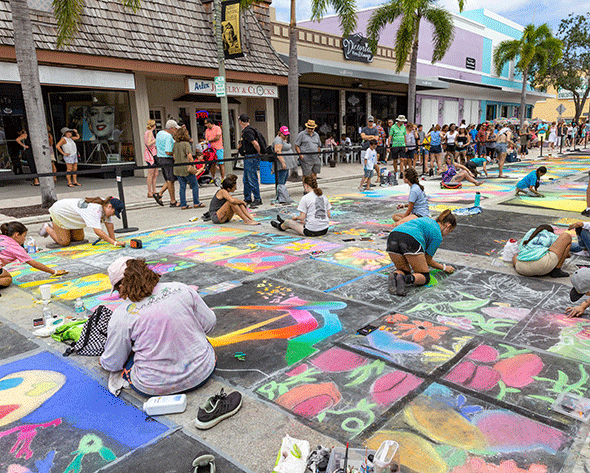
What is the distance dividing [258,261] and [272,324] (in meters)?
2.21

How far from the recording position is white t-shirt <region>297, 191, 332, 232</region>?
781cm

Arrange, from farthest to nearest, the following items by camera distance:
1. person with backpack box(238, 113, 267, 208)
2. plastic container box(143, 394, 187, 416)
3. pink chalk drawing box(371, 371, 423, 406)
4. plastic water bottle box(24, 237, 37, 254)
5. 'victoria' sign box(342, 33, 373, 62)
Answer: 'victoria' sign box(342, 33, 373, 62) → person with backpack box(238, 113, 267, 208) → plastic water bottle box(24, 237, 37, 254) → pink chalk drawing box(371, 371, 423, 406) → plastic container box(143, 394, 187, 416)

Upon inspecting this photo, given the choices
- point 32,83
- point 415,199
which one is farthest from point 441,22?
point 32,83

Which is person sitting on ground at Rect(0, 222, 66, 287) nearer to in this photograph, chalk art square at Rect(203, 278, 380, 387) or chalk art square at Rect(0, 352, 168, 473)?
chalk art square at Rect(0, 352, 168, 473)

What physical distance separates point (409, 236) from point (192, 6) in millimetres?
14895

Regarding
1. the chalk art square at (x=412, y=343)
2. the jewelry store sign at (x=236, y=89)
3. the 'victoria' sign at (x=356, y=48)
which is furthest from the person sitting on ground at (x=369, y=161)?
the 'victoria' sign at (x=356, y=48)

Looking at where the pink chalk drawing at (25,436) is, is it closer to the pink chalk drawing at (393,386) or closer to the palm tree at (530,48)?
the pink chalk drawing at (393,386)

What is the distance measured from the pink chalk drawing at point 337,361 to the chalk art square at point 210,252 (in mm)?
3321

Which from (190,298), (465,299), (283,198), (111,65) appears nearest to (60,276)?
(190,298)

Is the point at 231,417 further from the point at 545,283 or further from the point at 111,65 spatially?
the point at 111,65

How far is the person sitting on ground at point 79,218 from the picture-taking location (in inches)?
280

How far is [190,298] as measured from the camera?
10.9 feet

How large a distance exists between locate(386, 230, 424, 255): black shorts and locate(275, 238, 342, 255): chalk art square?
194cm

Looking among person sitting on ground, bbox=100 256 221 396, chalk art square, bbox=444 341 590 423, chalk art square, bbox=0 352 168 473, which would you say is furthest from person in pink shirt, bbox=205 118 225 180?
chalk art square, bbox=444 341 590 423
